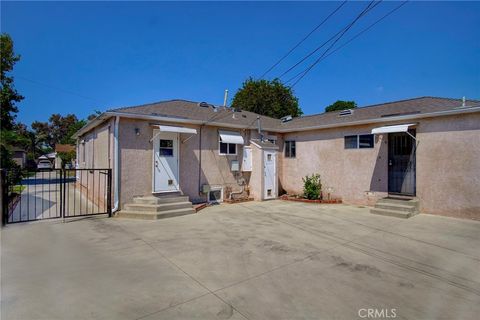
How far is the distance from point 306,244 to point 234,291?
286cm

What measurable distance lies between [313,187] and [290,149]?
9.63 ft

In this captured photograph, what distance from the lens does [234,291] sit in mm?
3783

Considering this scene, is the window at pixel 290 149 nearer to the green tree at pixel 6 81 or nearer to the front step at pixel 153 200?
the front step at pixel 153 200

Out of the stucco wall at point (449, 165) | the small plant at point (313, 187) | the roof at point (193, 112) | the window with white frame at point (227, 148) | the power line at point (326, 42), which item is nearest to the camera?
the power line at point (326, 42)

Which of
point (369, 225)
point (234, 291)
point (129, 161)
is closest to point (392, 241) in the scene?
point (369, 225)

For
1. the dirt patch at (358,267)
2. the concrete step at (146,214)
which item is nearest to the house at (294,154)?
the concrete step at (146,214)

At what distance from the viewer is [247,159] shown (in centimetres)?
1295

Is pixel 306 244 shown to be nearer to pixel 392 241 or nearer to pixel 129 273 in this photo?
pixel 392 241

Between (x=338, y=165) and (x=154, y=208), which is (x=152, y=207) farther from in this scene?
(x=338, y=165)

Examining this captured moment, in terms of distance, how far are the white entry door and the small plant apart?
167 centimetres

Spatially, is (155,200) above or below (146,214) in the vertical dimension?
above

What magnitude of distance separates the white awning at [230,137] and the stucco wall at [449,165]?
25.2 ft

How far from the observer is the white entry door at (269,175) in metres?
12.9

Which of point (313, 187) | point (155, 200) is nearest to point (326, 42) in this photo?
point (313, 187)
